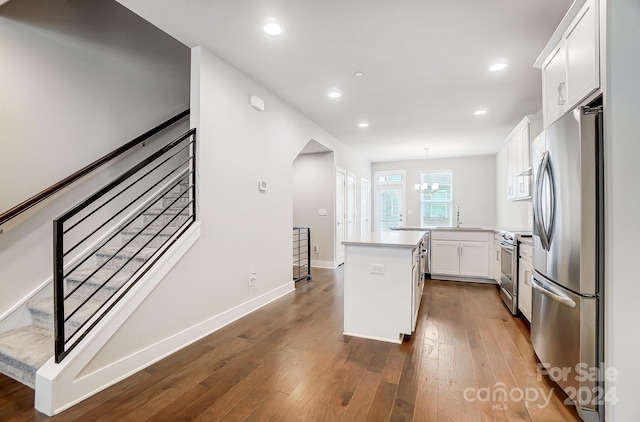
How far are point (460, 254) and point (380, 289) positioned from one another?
117 inches

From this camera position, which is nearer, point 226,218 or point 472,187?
point 226,218

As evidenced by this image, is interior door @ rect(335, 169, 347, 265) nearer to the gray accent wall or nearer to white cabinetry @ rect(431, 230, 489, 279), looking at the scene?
white cabinetry @ rect(431, 230, 489, 279)

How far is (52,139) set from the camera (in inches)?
102

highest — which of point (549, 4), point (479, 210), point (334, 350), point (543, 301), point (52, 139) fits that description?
point (549, 4)

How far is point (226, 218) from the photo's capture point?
3.00 metres

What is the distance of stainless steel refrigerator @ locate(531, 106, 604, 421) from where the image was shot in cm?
162

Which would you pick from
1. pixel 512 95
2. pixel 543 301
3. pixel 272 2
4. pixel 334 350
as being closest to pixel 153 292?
pixel 334 350

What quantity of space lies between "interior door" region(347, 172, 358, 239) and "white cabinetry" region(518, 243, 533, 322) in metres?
3.80

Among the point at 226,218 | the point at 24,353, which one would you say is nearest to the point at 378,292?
the point at 226,218

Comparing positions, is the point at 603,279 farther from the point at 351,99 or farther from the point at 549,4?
the point at 351,99

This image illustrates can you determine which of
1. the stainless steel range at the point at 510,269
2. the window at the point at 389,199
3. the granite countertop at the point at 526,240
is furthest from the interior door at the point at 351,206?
the granite countertop at the point at 526,240

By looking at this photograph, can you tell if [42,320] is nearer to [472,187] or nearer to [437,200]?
[437,200]

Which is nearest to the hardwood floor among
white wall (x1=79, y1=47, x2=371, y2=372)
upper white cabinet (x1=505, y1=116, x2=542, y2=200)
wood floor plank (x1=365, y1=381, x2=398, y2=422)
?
wood floor plank (x1=365, y1=381, x2=398, y2=422)

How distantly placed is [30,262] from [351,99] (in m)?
3.76
